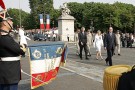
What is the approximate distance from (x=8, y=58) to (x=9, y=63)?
0.08 meters

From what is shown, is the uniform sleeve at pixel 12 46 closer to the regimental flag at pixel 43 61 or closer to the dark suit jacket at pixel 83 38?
the regimental flag at pixel 43 61

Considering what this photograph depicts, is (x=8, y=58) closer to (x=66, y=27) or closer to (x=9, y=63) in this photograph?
(x=9, y=63)

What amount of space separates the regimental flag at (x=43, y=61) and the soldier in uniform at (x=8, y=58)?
9.74 ft

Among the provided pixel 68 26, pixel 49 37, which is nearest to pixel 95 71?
pixel 68 26

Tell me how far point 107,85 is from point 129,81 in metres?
1.93

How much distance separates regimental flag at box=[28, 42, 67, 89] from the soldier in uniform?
2.97 m

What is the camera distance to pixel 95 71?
1314 cm

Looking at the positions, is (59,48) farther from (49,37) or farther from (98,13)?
(98,13)

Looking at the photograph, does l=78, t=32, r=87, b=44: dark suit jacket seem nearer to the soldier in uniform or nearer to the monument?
the soldier in uniform

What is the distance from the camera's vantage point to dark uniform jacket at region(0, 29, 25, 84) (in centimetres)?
534

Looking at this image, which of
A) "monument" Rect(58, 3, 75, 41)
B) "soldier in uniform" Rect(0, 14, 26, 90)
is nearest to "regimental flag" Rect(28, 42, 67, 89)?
"soldier in uniform" Rect(0, 14, 26, 90)

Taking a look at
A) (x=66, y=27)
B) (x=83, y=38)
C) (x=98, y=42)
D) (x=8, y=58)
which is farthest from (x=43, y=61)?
(x=66, y=27)

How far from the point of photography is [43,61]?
873 centimetres

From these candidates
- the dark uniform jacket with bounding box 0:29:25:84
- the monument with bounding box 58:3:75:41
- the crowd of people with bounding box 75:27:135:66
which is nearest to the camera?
the dark uniform jacket with bounding box 0:29:25:84
